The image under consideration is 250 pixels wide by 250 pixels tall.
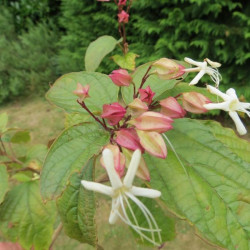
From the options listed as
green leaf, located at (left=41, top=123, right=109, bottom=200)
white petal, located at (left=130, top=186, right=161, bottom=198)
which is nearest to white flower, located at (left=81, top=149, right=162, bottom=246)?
white petal, located at (left=130, top=186, right=161, bottom=198)

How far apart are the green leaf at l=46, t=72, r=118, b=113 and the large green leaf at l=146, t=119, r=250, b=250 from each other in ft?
0.62

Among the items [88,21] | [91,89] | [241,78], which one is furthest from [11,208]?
[88,21]

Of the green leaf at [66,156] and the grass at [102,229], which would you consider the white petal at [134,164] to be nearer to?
the green leaf at [66,156]

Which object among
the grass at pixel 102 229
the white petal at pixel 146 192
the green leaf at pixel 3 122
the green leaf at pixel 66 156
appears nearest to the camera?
the white petal at pixel 146 192

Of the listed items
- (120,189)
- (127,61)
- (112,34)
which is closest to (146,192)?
(120,189)

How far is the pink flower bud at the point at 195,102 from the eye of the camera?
56cm

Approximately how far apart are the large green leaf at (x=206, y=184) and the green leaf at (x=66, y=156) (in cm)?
11

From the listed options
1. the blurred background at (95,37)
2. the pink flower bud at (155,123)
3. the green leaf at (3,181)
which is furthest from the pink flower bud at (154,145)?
the blurred background at (95,37)

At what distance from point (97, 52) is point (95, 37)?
1.89 metres

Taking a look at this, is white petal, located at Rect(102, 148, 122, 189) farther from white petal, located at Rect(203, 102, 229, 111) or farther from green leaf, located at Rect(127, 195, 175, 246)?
A: green leaf, located at Rect(127, 195, 175, 246)

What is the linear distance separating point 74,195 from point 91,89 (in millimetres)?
267

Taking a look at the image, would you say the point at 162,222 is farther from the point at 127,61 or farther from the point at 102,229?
the point at 102,229

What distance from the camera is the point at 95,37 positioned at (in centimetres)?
298

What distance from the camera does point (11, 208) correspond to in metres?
0.91
